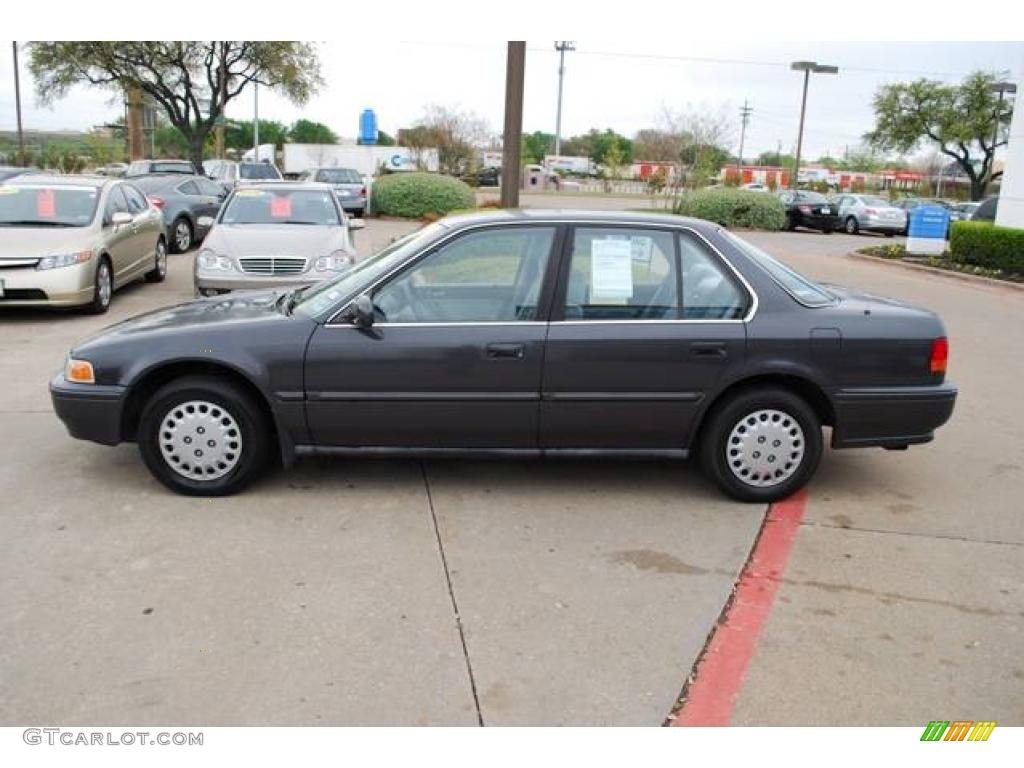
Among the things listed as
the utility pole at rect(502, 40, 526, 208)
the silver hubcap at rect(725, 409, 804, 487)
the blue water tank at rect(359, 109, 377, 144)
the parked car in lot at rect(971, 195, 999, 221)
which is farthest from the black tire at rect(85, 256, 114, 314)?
the blue water tank at rect(359, 109, 377, 144)

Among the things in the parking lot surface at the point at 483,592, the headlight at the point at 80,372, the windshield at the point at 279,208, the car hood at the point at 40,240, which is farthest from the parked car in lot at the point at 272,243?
the headlight at the point at 80,372

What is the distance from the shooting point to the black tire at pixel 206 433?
4.69 metres

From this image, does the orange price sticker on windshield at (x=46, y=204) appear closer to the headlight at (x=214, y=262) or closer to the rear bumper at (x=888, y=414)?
the headlight at (x=214, y=262)

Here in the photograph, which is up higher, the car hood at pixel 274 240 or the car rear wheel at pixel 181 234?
the car hood at pixel 274 240

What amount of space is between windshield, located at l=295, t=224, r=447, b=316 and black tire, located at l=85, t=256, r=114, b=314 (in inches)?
217

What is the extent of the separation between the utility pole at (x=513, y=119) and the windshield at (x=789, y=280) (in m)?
6.28

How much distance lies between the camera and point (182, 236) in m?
15.7

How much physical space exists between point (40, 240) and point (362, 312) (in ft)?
21.1

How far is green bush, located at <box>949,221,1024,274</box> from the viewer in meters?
15.1

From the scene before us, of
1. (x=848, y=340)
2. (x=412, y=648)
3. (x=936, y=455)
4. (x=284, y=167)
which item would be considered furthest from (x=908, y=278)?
(x=284, y=167)

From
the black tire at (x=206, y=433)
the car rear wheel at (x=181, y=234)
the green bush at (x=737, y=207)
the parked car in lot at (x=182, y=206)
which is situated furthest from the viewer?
the green bush at (x=737, y=207)

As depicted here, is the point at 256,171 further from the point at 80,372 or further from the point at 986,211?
the point at 80,372

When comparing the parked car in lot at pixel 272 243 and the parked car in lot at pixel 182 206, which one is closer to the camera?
the parked car in lot at pixel 272 243

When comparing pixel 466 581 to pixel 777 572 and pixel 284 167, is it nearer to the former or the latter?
pixel 777 572
